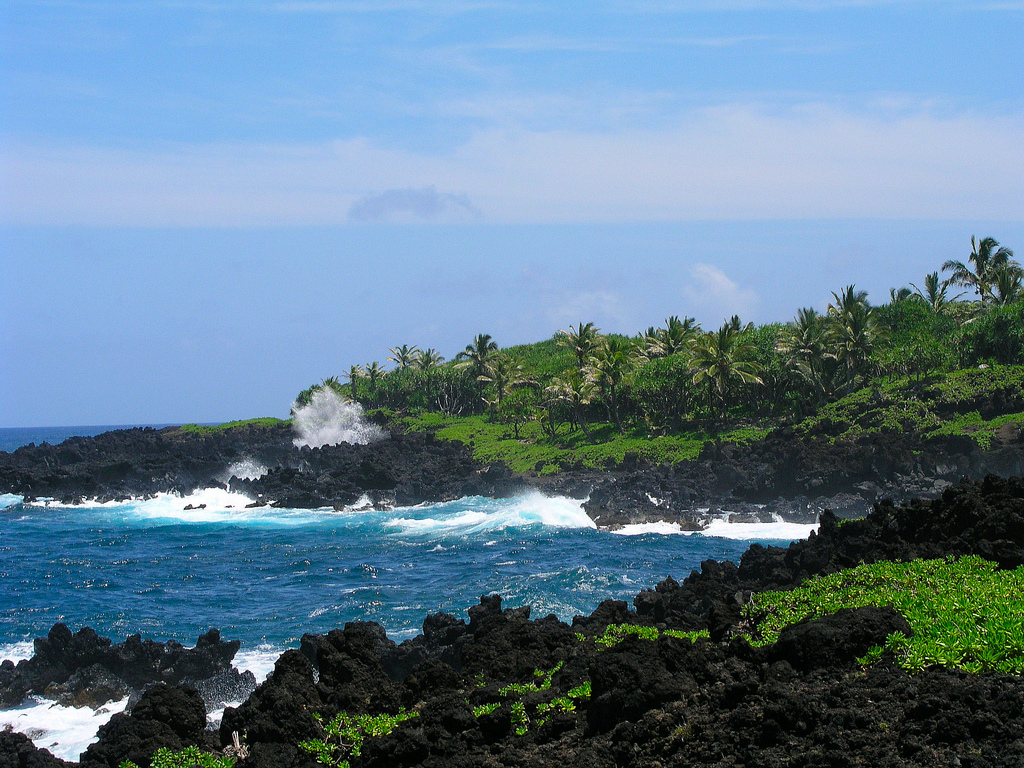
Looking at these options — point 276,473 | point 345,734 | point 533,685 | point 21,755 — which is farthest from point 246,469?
point 533,685

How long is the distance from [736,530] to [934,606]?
2824 cm

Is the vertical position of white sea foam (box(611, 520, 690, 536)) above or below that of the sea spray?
below

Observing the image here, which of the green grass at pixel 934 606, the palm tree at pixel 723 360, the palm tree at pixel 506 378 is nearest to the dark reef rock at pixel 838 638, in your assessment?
the green grass at pixel 934 606

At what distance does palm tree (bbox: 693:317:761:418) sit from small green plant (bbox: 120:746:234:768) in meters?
46.6

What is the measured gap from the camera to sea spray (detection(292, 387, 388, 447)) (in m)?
87.4

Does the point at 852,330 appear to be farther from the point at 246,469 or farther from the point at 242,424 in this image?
the point at 242,424

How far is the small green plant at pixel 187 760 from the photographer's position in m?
13.0

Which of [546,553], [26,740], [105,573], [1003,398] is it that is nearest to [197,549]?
[105,573]

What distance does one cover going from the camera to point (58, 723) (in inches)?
741

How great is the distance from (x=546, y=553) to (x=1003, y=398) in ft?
90.2

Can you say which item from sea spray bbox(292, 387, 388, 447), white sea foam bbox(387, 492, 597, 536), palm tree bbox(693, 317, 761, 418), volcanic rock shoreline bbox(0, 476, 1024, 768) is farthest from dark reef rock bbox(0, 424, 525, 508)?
volcanic rock shoreline bbox(0, 476, 1024, 768)

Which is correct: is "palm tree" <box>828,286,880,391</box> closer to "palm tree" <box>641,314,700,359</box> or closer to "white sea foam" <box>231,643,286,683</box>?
"palm tree" <box>641,314,700,359</box>

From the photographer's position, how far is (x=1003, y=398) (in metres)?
48.0

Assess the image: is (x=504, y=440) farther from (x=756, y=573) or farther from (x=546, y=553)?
(x=756, y=573)
